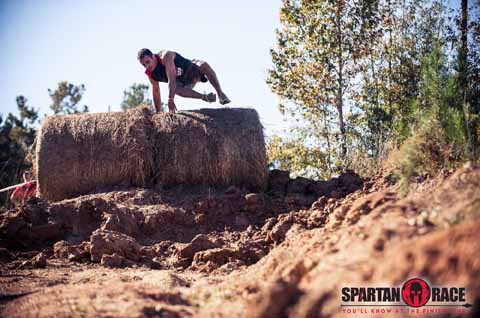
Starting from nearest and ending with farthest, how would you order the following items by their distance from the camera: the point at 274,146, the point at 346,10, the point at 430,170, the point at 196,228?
the point at 430,170, the point at 196,228, the point at 346,10, the point at 274,146

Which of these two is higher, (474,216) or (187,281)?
(474,216)

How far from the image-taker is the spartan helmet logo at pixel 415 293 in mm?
3088

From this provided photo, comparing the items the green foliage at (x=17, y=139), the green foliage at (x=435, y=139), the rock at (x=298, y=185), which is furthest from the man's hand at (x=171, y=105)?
the green foliage at (x=17, y=139)

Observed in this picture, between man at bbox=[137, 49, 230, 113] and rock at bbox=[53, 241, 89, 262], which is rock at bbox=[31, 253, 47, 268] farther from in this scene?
man at bbox=[137, 49, 230, 113]

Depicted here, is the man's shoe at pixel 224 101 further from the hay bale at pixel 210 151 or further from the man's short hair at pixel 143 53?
the man's short hair at pixel 143 53

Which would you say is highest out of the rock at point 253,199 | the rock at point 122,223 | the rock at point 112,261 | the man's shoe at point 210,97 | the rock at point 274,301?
the man's shoe at point 210,97

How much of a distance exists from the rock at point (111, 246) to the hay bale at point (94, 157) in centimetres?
214

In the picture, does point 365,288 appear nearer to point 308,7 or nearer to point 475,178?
point 475,178

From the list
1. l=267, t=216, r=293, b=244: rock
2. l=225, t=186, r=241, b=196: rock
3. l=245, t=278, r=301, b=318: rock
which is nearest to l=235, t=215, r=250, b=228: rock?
l=225, t=186, r=241, b=196: rock

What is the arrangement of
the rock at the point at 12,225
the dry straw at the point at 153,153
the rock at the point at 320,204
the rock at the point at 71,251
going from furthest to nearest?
the dry straw at the point at 153,153
the rock at the point at 12,225
the rock at the point at 320,204
the rock at the point at 71,251

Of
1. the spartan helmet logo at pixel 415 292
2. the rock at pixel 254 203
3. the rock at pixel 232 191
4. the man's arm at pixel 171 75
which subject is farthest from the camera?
the man's arm at pixel 171 75

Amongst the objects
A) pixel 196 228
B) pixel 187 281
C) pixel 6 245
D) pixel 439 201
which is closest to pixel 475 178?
pixel 439 201

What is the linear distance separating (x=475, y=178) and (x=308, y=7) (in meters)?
9.86

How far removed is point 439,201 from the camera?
160 inches
